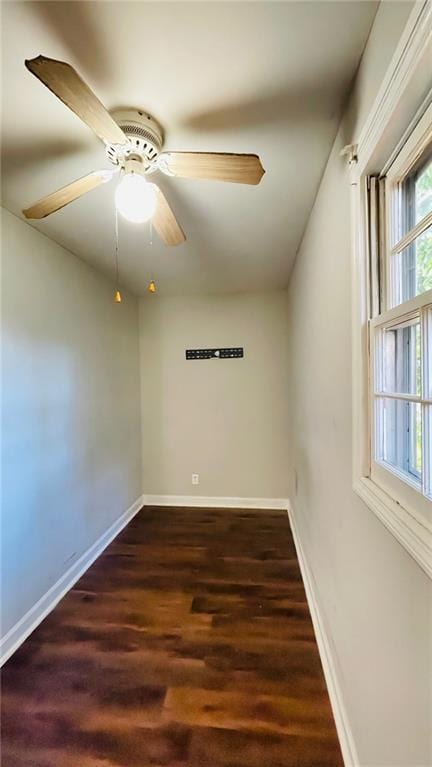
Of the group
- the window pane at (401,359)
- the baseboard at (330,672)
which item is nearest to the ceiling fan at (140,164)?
the window pane at (401,359)

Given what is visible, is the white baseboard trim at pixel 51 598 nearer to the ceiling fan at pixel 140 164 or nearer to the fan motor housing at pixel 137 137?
the ceiling fan at pixel 140 164

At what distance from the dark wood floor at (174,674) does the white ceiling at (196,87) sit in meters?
2.39

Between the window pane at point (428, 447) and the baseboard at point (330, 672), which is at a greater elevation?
the window pane at point (428, 447)

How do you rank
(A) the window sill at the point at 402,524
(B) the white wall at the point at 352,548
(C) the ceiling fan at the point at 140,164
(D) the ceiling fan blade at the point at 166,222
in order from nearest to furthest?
(A) the window sill at the point at 402,524, (B) the white wall at the point at 352,548, (C) the ceiling fan at the point at 140,164, (D) the ceiling fan blade at the point at 166,222

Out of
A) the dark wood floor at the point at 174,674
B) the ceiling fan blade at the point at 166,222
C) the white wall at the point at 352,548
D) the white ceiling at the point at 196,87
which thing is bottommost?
the dark wood floor at the point at 174,674

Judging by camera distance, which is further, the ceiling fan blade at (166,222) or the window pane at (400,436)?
the ceiling fan blade at (166,222)

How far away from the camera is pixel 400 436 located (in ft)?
3.24

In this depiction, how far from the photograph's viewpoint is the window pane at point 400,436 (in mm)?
888

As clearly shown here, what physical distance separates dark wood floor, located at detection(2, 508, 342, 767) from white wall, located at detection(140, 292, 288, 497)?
3.99 ft

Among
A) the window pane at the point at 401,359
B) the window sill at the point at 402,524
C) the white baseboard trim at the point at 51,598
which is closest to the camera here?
the window sill at the point at 402,524

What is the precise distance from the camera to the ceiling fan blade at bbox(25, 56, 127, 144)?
0.85 meters

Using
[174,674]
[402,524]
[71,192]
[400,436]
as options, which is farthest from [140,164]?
[174,674]

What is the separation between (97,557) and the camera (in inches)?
110

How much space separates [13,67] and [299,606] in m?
2.85
